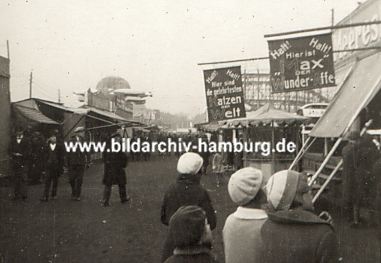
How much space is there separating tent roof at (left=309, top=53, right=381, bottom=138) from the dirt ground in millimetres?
1681

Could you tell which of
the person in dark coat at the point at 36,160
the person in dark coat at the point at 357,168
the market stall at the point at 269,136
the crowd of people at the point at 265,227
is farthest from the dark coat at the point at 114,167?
the crowd of people at the point at 265,227

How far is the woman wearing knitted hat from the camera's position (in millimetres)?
3246

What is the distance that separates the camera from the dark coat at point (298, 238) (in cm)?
242

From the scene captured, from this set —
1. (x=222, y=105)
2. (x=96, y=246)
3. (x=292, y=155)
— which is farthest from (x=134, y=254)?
(x=292, y=155)

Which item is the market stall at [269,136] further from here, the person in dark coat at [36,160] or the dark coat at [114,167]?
the person in dark coat at [36,160]

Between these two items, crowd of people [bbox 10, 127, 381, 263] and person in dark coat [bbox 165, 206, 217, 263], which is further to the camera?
person in dark coat [bbox 165, 206, 217, 263]

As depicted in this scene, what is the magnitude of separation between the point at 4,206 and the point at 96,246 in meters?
4.65

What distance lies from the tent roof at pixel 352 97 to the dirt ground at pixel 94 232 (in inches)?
66.2

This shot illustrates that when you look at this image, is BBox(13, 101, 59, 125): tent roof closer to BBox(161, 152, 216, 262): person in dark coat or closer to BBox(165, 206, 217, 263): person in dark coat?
BBox(161, 152, 216, 262): person in dark coat

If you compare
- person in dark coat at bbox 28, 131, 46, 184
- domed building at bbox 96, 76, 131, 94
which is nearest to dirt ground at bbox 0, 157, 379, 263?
person in dark coat at bbox 28, 131, 46, 184

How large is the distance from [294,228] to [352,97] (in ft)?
21.3

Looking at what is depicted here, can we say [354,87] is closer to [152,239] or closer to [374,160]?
[374,160]

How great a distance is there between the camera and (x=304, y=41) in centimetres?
777

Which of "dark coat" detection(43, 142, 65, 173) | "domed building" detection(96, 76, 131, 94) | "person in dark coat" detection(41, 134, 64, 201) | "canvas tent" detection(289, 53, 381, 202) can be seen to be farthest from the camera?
"domed building" detection(96, 76, 131, 94)
